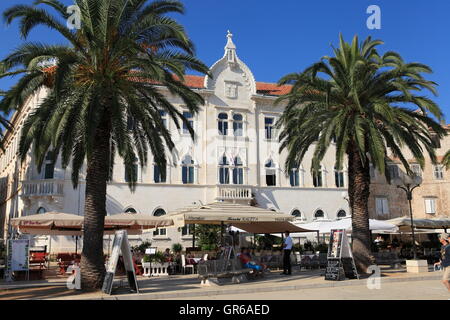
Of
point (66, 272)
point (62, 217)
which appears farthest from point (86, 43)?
point (66, 272)

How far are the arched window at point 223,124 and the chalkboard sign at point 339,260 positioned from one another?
23420mm

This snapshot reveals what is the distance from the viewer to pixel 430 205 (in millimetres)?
45000

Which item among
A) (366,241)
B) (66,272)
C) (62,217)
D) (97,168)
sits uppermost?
(97,168)

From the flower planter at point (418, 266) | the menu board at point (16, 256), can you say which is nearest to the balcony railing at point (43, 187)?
the menu board at point (16, 256)

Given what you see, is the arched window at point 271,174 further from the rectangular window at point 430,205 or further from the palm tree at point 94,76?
the palm tree at point 94,76

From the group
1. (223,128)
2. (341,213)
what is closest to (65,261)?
(223,128)

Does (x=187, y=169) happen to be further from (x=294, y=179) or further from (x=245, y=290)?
(x=245, y=290)

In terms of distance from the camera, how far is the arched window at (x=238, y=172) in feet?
→ 130

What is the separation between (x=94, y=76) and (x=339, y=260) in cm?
1063

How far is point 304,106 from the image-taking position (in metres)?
20.5

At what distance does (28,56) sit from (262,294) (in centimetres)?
1045

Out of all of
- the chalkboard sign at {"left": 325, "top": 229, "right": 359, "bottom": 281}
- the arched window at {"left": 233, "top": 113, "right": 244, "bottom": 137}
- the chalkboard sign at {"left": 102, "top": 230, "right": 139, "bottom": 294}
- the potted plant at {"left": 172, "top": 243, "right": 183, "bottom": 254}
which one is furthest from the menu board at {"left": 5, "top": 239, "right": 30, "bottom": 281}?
the arched window at {"left": 233, "top": 113, "right": 244, "bottom": 137}

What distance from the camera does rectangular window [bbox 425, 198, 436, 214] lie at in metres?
44.8

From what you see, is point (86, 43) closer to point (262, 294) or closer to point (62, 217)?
point (62, 217)
